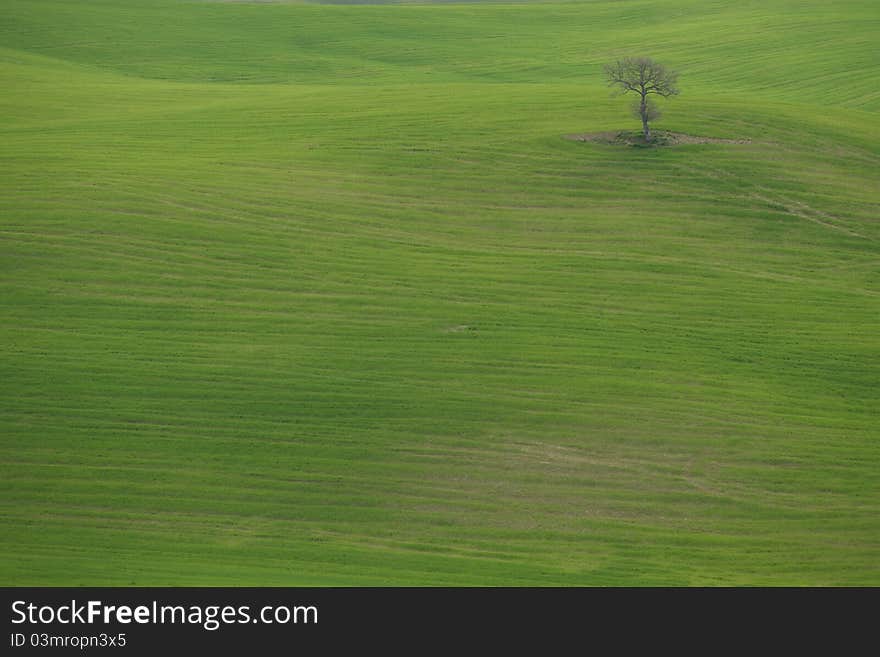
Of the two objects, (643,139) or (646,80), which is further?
(643,139)

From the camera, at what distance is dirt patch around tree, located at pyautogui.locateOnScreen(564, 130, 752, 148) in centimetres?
5494

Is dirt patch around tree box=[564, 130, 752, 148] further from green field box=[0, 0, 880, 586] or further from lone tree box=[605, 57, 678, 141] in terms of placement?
green field box=[0, 0, 880, 586]

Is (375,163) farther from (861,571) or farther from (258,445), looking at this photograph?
(861,571)

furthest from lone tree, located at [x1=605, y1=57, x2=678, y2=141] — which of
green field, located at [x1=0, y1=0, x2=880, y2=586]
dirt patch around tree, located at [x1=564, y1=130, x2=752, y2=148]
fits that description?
green field, located at [x1=0, y1=0, x2=880, y2=586]

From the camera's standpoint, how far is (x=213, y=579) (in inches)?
1068

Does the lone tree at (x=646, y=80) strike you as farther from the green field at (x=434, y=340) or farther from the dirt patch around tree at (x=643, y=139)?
the green field at (x=434, y=340)

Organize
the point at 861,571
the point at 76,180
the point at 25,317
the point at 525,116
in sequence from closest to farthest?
the point at 861,571
the point at 25,317
the point at 76,180
the point at 525,116

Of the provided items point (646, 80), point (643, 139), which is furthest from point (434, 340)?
point (646, 80)

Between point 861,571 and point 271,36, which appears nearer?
point 861,571

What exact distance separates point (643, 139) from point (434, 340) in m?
22.1

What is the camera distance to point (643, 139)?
181 ft

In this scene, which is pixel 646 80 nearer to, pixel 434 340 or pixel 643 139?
pixel 643 139
